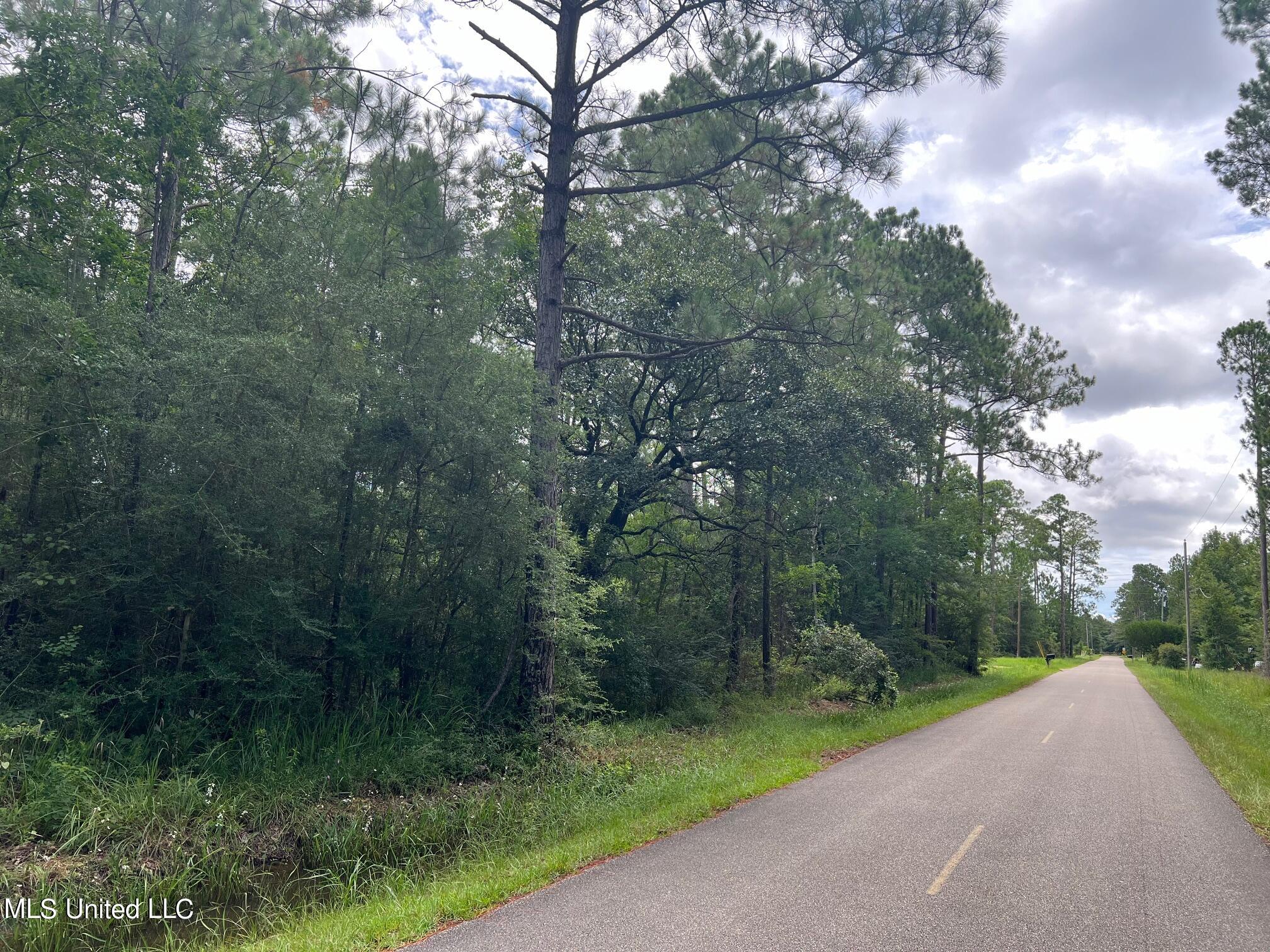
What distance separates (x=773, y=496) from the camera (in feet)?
59.0

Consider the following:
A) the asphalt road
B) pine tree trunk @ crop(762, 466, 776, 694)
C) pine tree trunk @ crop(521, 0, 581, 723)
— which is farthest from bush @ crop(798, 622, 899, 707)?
pine tree trunk @ crop(521, 0, 581, 723)

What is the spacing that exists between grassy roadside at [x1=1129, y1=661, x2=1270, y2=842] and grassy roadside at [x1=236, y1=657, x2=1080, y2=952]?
480 cm

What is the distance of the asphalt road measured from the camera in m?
4.76

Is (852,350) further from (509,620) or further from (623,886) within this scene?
(623,886)

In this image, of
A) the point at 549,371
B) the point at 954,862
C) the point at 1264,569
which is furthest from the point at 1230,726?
the point at 1264,569

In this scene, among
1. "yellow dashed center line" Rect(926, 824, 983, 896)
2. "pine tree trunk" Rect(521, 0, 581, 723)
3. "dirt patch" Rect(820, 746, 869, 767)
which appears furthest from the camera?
"dirt patch" Rect(820, 746, 869, 767)

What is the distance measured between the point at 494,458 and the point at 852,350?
8.50 metres

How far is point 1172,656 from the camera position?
164 ft

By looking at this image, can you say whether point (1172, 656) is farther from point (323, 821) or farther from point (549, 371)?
point (323, 821)

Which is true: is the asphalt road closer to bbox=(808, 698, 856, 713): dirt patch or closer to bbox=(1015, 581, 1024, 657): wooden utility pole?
bbox=(808, 698, 856, 713): dirt patch

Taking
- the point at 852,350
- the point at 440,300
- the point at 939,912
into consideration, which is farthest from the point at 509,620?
the point at 852,350

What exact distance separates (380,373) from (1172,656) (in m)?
57.9

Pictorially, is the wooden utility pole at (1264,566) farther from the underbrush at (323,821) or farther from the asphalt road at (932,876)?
the underbrush at (323,821)

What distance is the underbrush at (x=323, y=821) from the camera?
5656 mm
